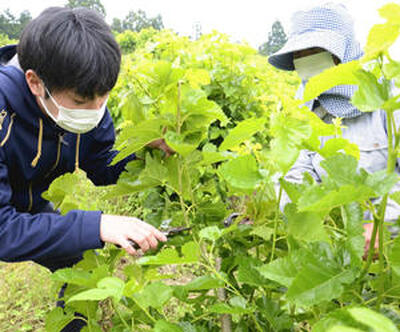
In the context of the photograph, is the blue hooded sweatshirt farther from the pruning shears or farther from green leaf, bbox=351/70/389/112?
green leaf, bbox=351/70/389/112

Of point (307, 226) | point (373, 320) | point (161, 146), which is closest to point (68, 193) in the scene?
point (161, 146)

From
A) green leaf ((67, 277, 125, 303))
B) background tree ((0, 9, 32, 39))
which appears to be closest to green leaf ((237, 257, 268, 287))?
green leaf ((67, 277, 125, 303))

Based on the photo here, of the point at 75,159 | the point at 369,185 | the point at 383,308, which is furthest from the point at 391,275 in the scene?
the point at 75,159

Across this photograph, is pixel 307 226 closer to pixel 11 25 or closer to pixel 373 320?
pixel 373 320

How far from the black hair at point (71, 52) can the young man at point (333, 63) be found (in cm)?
76

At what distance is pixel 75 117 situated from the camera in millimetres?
1343

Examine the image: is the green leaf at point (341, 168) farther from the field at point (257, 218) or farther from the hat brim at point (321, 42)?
the hat brim at point (321, 42)

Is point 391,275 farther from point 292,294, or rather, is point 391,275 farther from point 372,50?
point 372,50

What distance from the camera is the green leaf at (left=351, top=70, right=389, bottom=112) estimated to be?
0.48 metres

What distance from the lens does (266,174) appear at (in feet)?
2.06

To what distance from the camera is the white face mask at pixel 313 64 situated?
5.35ft

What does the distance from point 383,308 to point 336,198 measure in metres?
0.23

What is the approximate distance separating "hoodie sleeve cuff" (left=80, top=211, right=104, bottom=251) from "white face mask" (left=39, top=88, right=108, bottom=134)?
0.41 meters

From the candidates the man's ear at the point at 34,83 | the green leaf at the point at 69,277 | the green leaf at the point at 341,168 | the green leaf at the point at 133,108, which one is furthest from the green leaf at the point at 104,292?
the man's ear at the point at 34,83
